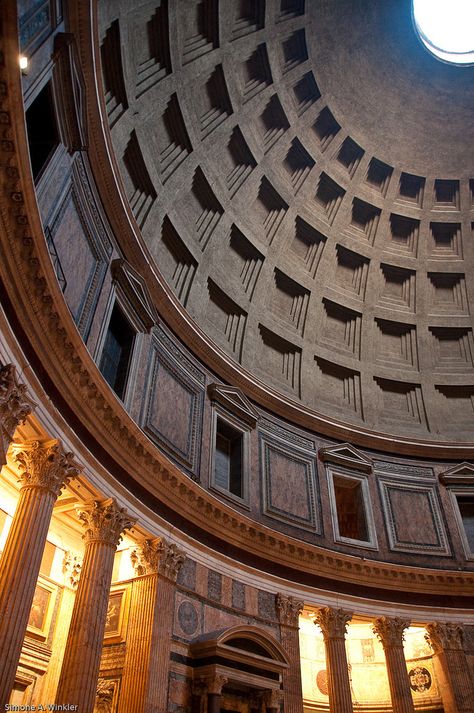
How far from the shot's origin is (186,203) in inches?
753

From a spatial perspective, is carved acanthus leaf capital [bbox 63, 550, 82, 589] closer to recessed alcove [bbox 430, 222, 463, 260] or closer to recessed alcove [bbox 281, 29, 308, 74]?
recessed alcove [bbox 281, 29, 308, 74]

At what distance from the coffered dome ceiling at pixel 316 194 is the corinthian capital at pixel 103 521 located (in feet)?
28.0

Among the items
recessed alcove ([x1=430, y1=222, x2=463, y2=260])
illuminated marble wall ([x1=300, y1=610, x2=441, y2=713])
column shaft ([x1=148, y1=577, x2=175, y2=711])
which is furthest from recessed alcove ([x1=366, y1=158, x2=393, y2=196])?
column shaft ([x1=148, y1=577, x2=175, y2=711])

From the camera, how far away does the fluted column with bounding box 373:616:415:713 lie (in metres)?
15.0

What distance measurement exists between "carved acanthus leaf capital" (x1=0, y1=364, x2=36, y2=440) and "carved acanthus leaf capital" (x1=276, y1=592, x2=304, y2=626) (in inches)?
380

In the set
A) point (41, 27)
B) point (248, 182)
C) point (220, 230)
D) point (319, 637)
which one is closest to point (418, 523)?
point (319, 637)

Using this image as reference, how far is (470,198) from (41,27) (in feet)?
71.6

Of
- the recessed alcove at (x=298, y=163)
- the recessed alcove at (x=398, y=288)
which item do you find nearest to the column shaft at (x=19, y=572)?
the recessed alcove at (x=298, y=163)

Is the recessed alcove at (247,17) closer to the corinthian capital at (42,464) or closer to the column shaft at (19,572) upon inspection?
the corinthian capital at (42,464)

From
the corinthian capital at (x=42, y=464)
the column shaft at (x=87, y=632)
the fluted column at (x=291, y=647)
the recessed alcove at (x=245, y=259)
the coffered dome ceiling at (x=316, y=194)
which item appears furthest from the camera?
the recessed alcove at (x=245, y=259)

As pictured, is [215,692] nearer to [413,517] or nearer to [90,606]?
[90,606]

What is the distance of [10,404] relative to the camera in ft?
27.9

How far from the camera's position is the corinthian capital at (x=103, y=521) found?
11.0 metres

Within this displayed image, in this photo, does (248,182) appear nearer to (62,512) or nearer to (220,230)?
(220,230)
